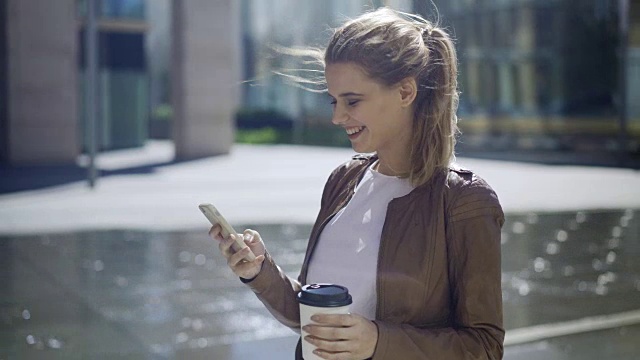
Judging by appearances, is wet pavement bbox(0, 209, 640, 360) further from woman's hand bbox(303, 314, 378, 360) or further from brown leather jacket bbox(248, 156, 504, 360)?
woman's hand bbox(303, 314, 378, 360)

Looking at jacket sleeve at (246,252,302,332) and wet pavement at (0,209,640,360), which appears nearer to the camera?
jacket sleeve at (246,252,302,332)

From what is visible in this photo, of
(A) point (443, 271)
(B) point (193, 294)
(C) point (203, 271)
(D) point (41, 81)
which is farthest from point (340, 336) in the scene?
(D) point (41, 81)

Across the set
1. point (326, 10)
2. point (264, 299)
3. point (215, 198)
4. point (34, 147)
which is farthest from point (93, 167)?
point (326, 10)

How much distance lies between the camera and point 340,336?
66.4 inches

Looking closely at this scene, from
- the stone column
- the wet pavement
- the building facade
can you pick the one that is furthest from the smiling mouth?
the stone column

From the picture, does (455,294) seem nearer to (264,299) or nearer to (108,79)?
(264,299)

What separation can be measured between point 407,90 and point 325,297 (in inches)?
22.7

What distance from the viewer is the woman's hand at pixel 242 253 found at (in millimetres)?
1980

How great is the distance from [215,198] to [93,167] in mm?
3251

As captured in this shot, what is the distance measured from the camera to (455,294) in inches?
76.6

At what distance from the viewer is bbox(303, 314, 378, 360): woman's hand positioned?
1668 mm

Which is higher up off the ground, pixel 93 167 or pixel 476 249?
pixel 476 249

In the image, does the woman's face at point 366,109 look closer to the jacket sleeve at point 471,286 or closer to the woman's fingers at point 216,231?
the jacket sleeve at point 471,286

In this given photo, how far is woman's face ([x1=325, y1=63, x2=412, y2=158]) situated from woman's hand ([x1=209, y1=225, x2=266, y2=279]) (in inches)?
13.4
